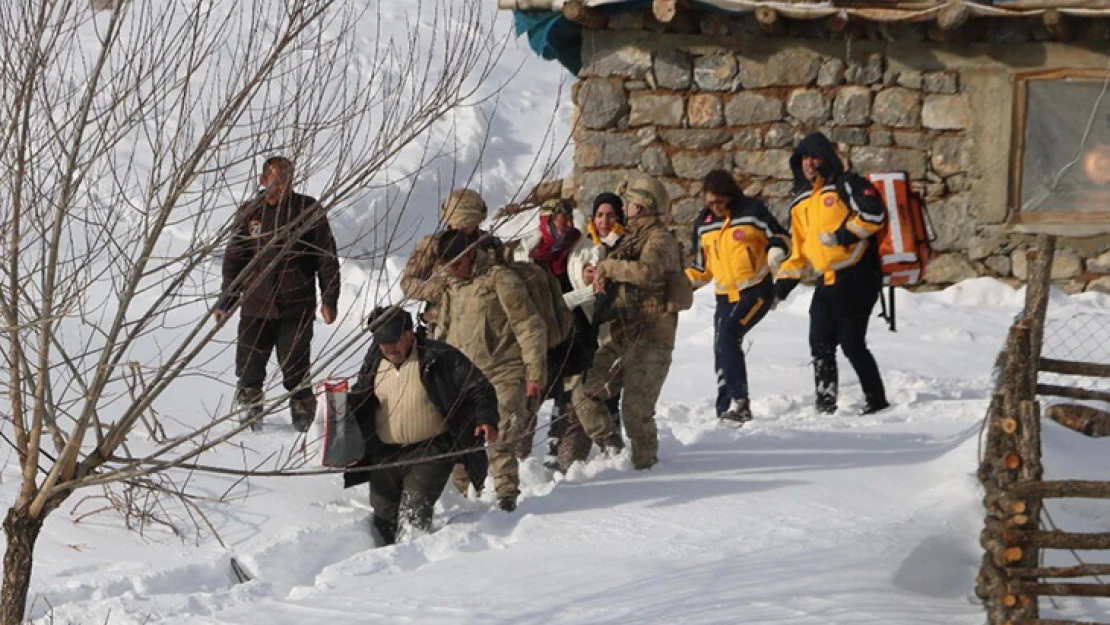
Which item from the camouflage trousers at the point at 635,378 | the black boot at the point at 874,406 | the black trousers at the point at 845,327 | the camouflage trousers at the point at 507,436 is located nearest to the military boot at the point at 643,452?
the camouflage trousers at the point at 635,378

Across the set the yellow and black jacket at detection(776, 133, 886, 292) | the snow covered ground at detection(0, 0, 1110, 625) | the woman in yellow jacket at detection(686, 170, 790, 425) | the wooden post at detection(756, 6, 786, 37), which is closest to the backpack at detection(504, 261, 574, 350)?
the snow covered ground at detection(0, 0, 1110, 625)

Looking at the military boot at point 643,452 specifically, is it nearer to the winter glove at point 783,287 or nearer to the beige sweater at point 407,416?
the beige sweater at point 407,416

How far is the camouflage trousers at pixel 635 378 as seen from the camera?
8273mm

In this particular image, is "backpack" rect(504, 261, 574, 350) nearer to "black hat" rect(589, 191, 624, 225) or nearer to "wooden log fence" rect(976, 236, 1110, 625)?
"black hat" rect(589, 191, 624, 225)

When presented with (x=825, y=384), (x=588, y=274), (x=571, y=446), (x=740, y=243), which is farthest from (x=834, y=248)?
(x=571, y=446)

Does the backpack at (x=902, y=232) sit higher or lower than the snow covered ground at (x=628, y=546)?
higher

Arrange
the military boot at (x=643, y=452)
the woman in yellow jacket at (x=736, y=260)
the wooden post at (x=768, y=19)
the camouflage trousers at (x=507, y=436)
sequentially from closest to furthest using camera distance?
1. the camouflage trousers at (x=507, y=436)
2. the military boot at (x=643, y=452)
3. the woman in yellow jacket at (x=736, y=260)
4. the wooden post at (x=768, y=19)

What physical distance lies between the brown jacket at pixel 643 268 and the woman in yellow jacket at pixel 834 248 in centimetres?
138

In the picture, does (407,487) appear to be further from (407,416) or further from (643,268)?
(643,268)

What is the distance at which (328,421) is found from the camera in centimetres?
690

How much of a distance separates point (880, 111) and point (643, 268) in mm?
5417

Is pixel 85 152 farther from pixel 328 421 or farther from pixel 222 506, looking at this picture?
pixel 222 506

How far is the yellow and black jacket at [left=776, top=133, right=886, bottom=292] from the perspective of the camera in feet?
30.5

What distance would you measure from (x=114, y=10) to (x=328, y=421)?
2.18 m
